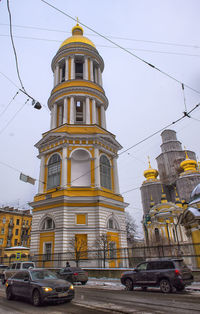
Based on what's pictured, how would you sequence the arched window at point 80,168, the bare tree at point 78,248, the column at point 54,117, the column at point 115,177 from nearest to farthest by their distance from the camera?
the bare tree at point 78,248 < the arched window at point 80,168 < the column at point 115,177 < the column at point 54,117

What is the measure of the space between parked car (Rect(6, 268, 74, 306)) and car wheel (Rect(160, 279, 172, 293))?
5.03 meters

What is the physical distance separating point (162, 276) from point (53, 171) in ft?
66.5

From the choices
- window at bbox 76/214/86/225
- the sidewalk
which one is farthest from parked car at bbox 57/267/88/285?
window at bbox 76/214/86/225

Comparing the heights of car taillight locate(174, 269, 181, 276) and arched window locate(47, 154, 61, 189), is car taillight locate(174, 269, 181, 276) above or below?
below

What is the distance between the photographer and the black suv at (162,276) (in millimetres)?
11789

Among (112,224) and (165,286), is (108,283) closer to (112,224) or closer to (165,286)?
(165,286)

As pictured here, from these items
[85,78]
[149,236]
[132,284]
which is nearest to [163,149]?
[149,236]

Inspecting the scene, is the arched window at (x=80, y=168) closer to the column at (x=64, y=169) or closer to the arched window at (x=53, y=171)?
the column at (x=64, y=169)

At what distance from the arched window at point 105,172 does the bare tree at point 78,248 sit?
746 cm

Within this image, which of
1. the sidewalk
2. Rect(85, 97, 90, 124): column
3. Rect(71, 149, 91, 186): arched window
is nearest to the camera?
the sidewalk

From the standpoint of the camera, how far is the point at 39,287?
896 cm

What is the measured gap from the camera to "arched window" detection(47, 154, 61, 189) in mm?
29073

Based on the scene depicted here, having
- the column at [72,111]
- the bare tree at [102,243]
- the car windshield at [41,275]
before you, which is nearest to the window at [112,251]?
the bare tree at [102,243]

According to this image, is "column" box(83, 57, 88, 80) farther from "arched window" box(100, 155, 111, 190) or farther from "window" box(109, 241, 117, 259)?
"window" box(109, 241, 117, 259)
